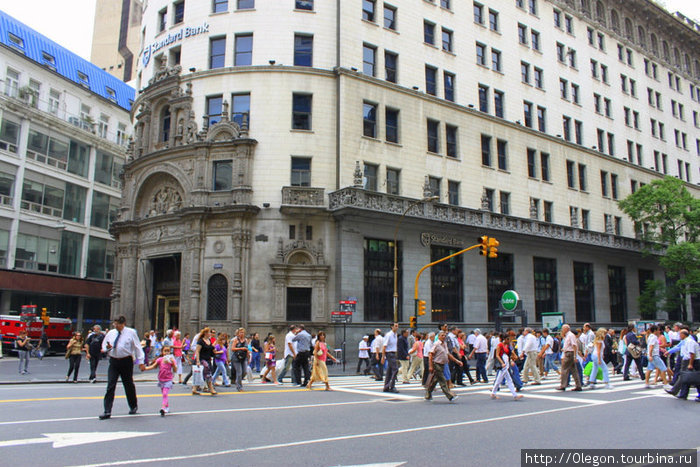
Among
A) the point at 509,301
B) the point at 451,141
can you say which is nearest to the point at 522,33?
the point at 451,141

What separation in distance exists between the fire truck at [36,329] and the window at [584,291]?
1499 inches

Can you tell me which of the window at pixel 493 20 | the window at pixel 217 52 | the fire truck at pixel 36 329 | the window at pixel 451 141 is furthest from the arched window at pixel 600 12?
the fire truck at pixel 36 329

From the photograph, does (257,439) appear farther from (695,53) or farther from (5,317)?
(695,53)

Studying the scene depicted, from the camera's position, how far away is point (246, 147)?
3309cm

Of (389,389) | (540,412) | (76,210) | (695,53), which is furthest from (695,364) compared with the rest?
(695,53)

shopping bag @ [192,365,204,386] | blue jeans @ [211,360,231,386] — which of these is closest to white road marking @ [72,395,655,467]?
shopping bag @ [192,365,204,386]

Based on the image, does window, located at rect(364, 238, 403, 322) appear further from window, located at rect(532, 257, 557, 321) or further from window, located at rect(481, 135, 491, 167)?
window, located at rect(532, 257, 557, 321)

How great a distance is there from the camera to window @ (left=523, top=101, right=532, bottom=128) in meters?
44.7

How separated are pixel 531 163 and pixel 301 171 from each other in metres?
20.7

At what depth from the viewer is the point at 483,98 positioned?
4219cm

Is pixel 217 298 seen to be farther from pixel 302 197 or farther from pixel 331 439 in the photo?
pixel 331 439

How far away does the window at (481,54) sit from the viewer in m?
42.3

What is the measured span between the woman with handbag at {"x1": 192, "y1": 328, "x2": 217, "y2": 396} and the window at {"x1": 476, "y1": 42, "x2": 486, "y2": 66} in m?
34.3

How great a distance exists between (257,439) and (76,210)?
4717 cm
